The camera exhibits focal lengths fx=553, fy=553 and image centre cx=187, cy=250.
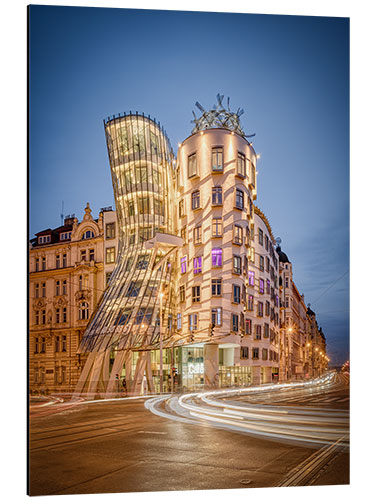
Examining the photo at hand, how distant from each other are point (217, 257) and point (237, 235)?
1.17 meters

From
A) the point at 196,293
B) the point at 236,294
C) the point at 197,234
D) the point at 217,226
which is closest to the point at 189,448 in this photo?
the point at 196,293

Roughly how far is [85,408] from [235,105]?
5.89m

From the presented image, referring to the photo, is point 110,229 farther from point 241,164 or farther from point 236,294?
point 236,294

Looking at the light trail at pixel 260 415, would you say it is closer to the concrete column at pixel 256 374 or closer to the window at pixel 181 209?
the concrete column at pixel 256 374

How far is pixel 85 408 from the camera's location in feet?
32.2

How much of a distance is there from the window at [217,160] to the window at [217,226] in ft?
3.55

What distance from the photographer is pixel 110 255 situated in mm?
11086

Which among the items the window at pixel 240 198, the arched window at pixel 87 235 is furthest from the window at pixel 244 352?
the arched window at pixel 87 235

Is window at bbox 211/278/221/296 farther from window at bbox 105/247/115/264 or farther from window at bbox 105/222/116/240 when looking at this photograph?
window at bbox 105/222/116/240

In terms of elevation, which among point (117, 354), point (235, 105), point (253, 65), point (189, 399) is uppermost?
point (253, 65)

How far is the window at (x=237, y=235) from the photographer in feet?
37.4

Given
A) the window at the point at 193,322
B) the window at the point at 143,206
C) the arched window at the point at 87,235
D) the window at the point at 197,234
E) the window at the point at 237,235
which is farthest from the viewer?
the window at the point at 193,322

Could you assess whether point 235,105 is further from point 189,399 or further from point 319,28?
point 189,399
